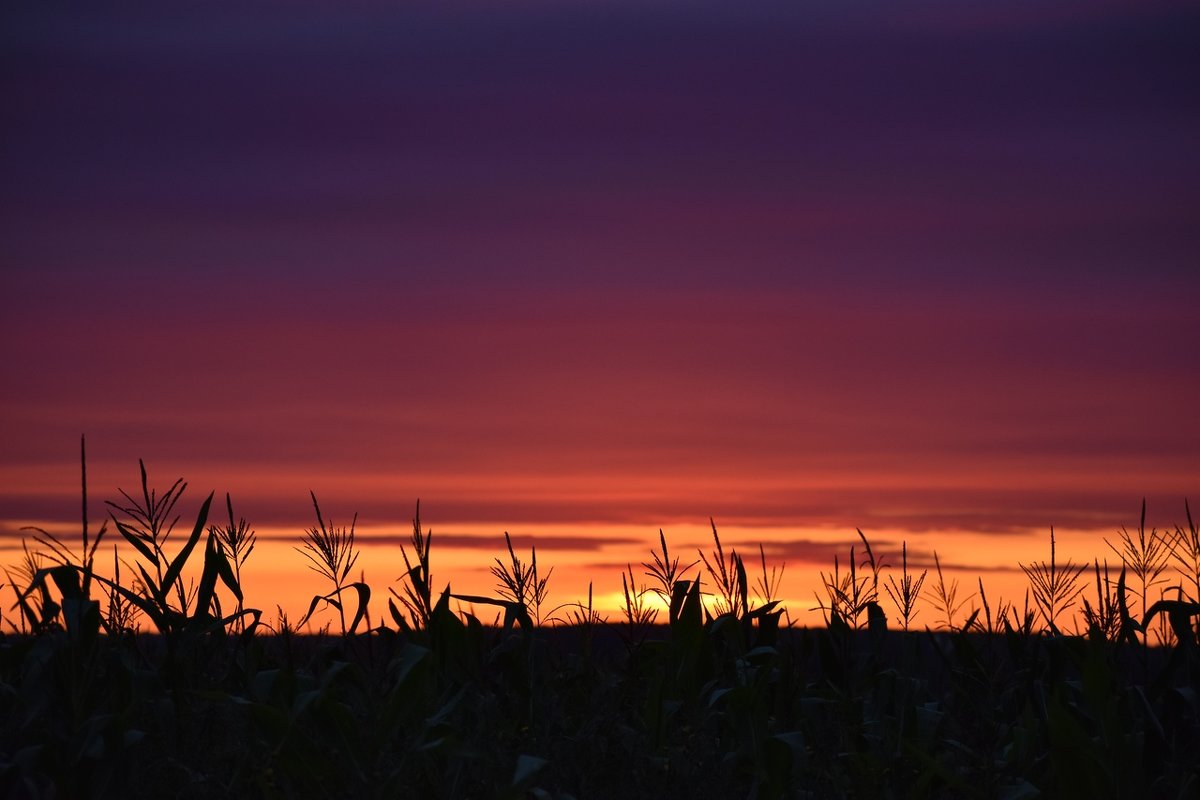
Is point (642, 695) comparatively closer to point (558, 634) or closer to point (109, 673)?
point (558, 634)

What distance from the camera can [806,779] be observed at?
7.08 metres

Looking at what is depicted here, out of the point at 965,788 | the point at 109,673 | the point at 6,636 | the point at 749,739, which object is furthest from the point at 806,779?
the point at 6,636

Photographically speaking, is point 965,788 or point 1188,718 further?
point 1188,718

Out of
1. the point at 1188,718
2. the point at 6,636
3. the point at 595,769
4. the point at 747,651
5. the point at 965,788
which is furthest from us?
the point at 6,636

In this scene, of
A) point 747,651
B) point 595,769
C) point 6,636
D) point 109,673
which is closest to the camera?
point 595,769

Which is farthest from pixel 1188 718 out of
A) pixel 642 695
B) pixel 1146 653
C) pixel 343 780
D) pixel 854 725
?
pixel 343 780

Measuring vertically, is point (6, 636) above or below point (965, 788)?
above

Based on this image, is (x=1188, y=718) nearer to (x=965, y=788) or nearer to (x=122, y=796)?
(x=965, y=788)

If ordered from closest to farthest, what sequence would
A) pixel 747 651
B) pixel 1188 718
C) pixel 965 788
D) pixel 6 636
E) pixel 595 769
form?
pixel 965 788 < pixel 595 769 < pixel 1188 718 < pixel 747 651 < pixel 6 636

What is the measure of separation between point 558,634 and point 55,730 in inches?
126

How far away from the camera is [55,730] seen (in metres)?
6.42

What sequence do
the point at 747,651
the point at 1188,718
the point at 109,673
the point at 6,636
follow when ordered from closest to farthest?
the point at 109,673, the point at 1188,718, the point at 747,651, the point at 6,636

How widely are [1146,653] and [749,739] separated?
3.08 metres

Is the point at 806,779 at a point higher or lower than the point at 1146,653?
lower
